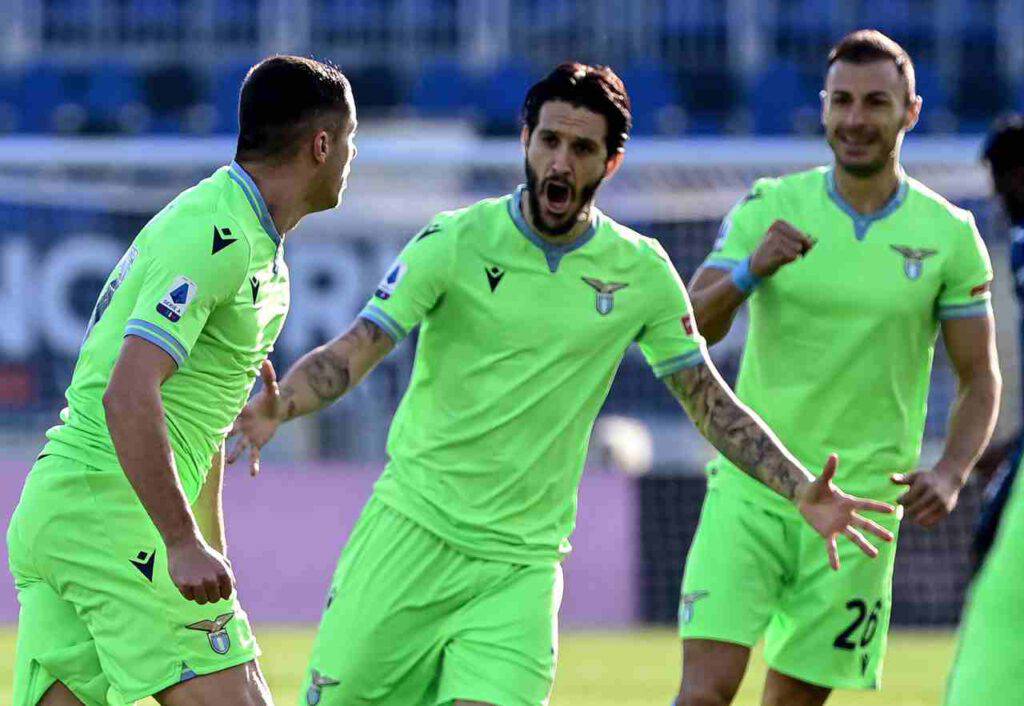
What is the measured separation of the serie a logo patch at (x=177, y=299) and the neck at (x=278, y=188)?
0.39m

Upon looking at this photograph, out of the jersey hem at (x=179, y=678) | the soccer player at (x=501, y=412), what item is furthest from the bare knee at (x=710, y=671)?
the jersey hem at (x=179, y=678)

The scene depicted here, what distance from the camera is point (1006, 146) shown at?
662cm

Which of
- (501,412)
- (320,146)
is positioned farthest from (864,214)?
(320,146)

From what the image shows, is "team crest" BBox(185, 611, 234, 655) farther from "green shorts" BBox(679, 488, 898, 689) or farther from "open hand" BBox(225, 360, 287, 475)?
"green shorts" BBox(679, 488, 898, 689)

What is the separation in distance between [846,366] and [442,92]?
52.5 ft

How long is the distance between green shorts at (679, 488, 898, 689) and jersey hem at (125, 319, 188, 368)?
2242 mm

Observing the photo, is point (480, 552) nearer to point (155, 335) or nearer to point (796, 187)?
point (155, 335)

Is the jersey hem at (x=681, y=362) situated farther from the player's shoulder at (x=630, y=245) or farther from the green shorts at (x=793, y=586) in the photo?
the green shorts at (x=793, y=586)

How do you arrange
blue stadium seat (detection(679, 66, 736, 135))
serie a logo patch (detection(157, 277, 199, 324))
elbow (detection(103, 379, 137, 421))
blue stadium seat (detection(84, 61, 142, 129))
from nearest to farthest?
elbow (detection(103, 379, 137, 421)) < serie a logo patch (detection(157, 277, 199, 324)) < blue stadium seat (detection(679, 66, 736, 135)) < blue stadium seat (detection(84, 61, 142, 129))

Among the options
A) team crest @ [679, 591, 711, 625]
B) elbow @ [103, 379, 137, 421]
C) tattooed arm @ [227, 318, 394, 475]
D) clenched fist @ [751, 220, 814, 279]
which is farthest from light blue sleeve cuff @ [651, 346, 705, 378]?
elbow @ [103, 379, 137, 421]

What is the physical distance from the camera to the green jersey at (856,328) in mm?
6074

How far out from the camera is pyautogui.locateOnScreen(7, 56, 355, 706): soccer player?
435 centimetres

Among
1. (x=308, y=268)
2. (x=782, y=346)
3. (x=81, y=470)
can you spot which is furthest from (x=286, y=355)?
(x=81, y=470)

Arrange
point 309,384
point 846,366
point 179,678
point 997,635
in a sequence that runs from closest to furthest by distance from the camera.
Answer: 1. point 997,635
2. point 179,678
3. point 309,384
4. point 846,366
